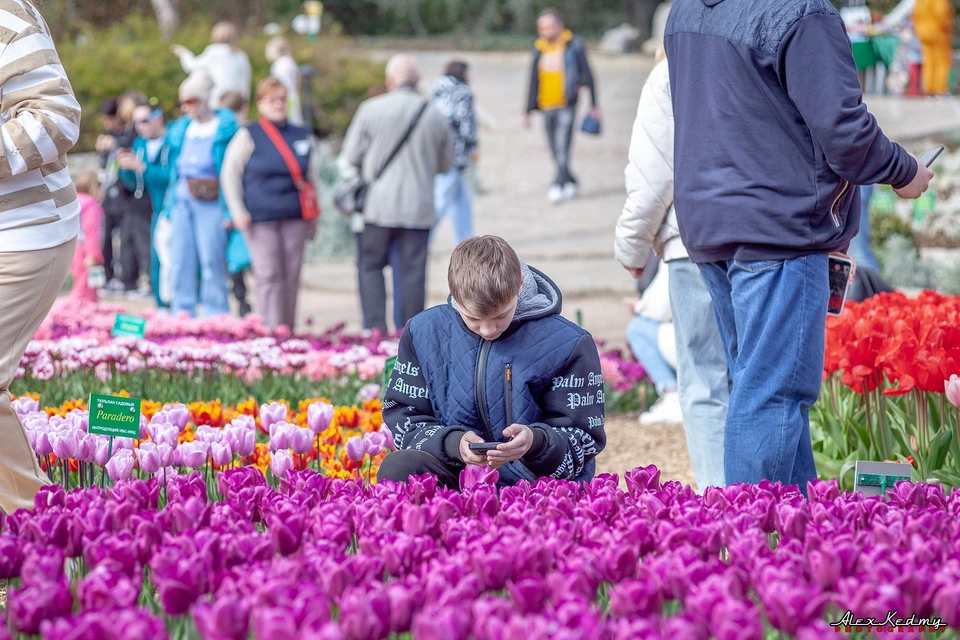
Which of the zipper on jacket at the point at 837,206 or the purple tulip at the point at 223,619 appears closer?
the purple tulip at the point at 223,619

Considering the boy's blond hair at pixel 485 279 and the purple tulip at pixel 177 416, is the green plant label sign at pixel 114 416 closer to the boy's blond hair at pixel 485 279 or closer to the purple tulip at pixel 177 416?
the purple tulip at pixel 177 416

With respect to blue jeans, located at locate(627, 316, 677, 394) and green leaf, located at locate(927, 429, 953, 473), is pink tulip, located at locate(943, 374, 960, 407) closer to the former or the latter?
green leaf, located at locate(927, 429, 953, 473)

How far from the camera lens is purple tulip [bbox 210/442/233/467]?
3395 millimetres

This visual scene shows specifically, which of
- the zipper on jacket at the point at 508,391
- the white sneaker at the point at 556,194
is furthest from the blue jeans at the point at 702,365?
the white sneaker at the point at 556,194

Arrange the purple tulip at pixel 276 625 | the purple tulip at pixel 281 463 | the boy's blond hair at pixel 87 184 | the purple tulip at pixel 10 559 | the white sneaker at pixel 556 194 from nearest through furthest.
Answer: the purple tulip at pixel 276 625
the purple tulip at pixel 10 559
the purple tulip at pixel 281 463
the boy's blond hair at pixel 87 184
the white sneaker at pixel 556 194

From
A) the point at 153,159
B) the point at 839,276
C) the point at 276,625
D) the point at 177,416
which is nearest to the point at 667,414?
the point at 839,276

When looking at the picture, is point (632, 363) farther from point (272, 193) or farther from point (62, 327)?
point (62, 327)

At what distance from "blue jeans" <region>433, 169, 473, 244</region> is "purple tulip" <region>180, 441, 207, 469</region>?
21.1 feet

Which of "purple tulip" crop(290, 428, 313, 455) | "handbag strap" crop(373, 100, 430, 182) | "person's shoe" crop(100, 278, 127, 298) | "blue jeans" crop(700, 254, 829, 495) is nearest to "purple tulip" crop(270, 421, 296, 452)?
"purple tulip" crop(290, 428, 313, 455)

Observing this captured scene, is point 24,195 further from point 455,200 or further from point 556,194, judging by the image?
point 556,194

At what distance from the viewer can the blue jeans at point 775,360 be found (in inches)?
132

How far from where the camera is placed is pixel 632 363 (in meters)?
6.93

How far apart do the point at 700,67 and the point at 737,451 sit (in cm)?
109

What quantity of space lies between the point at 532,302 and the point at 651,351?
3.05m
